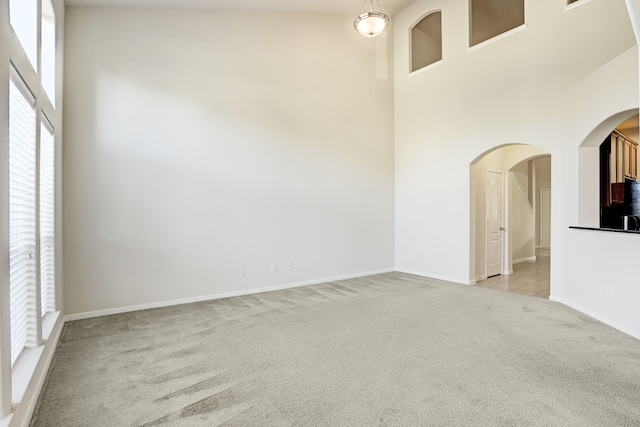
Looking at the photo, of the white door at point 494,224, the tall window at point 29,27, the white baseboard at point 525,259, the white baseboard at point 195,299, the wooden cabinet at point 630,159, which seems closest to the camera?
the tall window at point 29,27

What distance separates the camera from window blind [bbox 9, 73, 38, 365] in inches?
90.8

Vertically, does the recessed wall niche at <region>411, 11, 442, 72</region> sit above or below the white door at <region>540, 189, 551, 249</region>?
above

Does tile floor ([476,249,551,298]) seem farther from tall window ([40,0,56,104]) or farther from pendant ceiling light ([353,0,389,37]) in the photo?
tall window ([40,0,56,104])

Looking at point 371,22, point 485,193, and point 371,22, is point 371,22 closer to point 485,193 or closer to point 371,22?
point 371,22

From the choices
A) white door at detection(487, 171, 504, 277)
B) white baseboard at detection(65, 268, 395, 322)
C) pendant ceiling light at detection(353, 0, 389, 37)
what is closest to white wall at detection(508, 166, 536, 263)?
white door at detection(487, 171, 504, 277)

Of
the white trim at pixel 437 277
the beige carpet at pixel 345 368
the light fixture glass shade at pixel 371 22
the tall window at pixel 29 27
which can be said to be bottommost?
the beige carpet at pixel 345 368

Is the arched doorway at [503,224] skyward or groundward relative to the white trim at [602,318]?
skyward

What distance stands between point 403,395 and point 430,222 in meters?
4.51

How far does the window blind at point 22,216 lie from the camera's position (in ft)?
7.57

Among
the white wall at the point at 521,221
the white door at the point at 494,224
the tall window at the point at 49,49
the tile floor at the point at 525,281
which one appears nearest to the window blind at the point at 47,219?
the tall window at the point at 49,49

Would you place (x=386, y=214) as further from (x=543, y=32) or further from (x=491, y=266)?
(x=543, y=32)

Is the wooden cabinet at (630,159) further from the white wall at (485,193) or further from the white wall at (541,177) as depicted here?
the white wall at (541,177)

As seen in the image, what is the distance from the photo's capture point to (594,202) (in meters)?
4.49

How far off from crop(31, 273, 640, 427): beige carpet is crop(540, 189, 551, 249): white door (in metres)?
7.41
